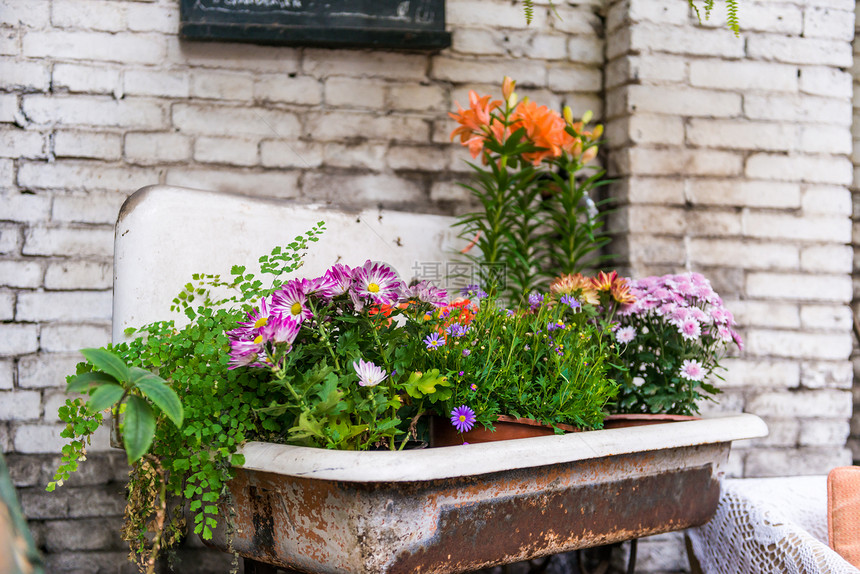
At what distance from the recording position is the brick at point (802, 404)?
6.43ft

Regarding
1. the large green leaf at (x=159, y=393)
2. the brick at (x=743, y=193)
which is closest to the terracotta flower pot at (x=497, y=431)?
the large green leaf at (x=159, y=393)

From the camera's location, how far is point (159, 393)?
34.2 inches

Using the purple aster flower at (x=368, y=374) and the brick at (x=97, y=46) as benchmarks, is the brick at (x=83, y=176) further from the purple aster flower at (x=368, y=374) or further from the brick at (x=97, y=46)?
the purple aster flower at (x=368, y=374)

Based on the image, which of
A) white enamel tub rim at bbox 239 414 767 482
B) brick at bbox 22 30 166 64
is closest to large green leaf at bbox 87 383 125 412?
white enamel tub rim at bbox 239 414 767 482

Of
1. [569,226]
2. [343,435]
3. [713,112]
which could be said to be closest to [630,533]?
[343,435]

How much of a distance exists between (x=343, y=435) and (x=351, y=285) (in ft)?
0.82

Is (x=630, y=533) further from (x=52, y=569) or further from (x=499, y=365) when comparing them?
(x=52, y=569)

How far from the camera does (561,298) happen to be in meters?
1.37

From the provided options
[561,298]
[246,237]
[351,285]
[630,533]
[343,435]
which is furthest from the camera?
[246,237]

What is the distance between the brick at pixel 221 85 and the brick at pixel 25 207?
1.71 feet

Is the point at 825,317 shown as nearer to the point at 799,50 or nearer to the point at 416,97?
the point at 799,50

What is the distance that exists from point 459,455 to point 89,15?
169 cm

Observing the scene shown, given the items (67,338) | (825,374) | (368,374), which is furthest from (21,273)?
(825,374)

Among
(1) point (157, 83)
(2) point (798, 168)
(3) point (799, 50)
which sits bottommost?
(2) point (798, 168)
